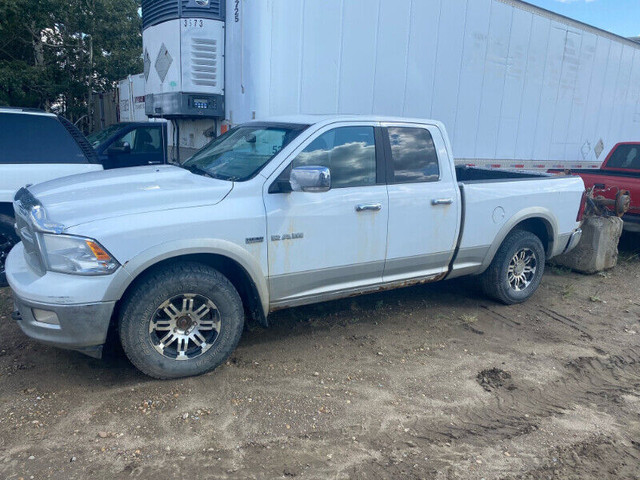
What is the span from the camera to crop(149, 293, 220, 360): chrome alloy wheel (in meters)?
3.78

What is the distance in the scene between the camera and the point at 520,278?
19.5 ft

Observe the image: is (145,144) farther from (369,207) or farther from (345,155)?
(369,207)

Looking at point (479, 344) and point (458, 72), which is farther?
point (458, 72)

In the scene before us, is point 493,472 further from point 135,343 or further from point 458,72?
point 458,72

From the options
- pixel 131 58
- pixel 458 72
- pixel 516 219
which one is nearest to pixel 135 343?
pixel 516 219

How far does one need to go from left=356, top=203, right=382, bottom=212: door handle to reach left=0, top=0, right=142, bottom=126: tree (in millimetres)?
12058

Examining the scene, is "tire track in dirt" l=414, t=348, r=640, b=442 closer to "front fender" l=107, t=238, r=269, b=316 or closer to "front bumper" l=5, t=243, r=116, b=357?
"front fender" l=107, t=238, r=269, b=316

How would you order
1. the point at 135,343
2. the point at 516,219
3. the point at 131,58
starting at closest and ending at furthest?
the point at 135,343, the point at 516,219, the point at 131,58

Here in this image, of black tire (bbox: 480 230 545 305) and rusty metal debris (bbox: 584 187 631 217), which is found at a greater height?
rusty metal debris (bbox: 584 187 631 217)

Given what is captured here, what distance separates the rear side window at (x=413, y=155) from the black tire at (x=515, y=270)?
133 cm

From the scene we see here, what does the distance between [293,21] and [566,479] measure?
5724mm

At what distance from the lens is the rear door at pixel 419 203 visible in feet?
15.4

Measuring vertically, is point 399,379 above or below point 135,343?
below

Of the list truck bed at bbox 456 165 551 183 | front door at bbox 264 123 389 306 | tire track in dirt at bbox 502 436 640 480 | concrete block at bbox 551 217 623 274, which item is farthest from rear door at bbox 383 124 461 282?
concrete block at bbox 551 217 623 274
